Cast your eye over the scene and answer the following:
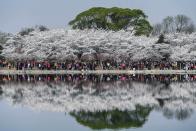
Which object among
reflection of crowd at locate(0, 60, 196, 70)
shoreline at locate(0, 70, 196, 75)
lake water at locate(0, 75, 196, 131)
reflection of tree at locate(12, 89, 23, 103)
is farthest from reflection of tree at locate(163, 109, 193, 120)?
reflection of crowd at locate(0, 60, 196, 70)

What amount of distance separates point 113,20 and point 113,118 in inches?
2422

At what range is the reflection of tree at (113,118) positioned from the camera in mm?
25266

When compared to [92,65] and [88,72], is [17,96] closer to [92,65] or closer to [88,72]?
[88,72]

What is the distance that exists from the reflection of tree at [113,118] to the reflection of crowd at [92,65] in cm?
3486

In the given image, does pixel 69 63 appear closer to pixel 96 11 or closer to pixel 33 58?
pixel 33 58

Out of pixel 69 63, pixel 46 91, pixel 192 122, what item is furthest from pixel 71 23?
pixel 192 122

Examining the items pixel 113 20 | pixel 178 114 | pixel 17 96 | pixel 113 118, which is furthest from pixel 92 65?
pixel 113 118

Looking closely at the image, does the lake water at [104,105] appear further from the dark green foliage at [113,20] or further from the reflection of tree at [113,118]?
the dark green foliage at [113,20]

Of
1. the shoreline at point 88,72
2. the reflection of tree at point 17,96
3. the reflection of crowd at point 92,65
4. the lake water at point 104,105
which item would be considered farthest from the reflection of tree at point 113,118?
the reflection of crowd at point 92,65

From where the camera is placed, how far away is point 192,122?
2595cm

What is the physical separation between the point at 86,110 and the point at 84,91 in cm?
925

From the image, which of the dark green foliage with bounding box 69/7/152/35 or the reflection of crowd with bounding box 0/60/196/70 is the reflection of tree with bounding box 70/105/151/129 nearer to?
the reflection of crowd with bounding box 0/60/196/70

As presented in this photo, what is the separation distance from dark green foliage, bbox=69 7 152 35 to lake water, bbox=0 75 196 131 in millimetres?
42417

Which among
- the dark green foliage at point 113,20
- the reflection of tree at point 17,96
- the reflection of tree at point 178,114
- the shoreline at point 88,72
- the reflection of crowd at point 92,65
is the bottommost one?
the shoreline at point 88,72
